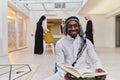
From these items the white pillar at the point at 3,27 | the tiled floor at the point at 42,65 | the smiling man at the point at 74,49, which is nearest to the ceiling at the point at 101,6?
the white pillar at the point at 3,27

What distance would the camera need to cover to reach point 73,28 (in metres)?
2.07

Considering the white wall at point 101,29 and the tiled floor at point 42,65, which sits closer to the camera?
the tiled floor at point 42,65

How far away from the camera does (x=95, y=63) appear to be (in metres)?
2.12

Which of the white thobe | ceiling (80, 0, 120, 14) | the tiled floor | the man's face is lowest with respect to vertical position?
the tiled floor

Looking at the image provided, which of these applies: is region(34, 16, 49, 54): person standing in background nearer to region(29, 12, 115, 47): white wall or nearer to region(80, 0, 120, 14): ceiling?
region(80, 0, 120, 14): ceiling

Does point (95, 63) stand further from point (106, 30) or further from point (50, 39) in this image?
point (106, 30)

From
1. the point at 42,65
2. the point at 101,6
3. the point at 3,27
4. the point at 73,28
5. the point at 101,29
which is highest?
→ the point at 101,6

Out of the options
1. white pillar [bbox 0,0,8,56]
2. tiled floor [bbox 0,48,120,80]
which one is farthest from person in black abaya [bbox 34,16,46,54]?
tiled floor [bbox 0,48,120,80]

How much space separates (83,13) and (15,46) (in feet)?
19.4

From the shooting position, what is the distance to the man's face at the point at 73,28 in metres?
2.07

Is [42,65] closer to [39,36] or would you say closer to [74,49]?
[74,49]

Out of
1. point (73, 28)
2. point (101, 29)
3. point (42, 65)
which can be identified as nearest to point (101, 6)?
point (101, 29)

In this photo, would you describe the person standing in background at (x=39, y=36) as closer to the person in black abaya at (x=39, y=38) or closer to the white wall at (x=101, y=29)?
the person in black abaya at (x=39, y=38)

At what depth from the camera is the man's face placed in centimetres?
207
